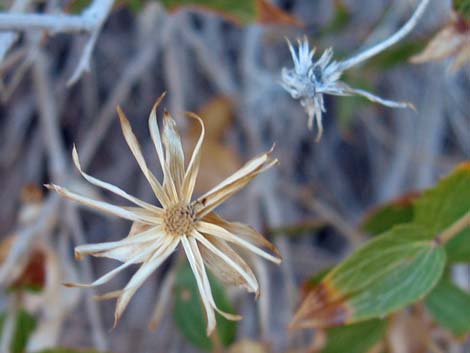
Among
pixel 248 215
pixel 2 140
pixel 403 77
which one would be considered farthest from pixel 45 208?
pixel 403 77

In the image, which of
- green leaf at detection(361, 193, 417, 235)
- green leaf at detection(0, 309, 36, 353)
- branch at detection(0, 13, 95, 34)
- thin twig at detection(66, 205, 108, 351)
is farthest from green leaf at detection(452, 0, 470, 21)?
green leaf at detection(0, 309, 36, 353)

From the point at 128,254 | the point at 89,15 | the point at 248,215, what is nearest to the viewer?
the point at 128,254

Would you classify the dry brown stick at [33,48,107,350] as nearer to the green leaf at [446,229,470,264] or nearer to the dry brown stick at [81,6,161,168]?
the dry brown stick at [81,6,161,168]

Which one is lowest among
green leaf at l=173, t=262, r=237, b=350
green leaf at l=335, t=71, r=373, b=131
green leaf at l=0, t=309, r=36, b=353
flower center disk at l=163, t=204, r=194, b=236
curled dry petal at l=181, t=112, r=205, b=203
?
flower center disk at l=163, t=204, r=194, b=236

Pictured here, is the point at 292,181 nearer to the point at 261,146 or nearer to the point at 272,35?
the point at 261,146

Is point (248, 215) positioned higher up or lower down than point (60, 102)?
lower down

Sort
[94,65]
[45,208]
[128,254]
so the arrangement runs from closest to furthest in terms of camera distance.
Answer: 1. [128,254]
2. [45,208]
3. [94,65]

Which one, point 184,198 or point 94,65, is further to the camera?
point 94,65
